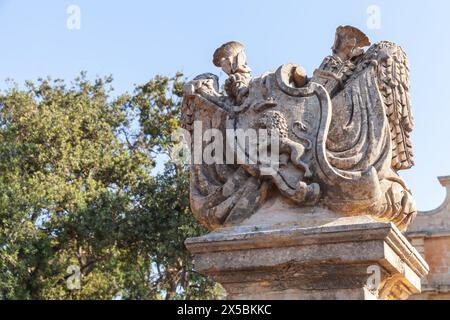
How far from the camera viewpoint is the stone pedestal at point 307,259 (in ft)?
13.9

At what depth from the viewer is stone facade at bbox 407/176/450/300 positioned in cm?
1972

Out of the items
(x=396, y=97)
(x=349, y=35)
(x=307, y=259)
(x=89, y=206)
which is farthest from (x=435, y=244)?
(x=307, y=259)

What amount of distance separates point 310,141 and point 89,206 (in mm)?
13209

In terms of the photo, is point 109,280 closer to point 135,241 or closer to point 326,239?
point 135,241

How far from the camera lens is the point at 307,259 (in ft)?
14.1

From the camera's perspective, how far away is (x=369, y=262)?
422 cm

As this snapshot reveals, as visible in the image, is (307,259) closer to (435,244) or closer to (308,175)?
(308,175)

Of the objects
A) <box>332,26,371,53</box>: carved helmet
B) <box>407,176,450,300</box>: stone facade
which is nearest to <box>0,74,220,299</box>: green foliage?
<box>407,176,450,300</box>: stone facade

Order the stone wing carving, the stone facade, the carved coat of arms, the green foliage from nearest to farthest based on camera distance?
1. the carved coat of arms
2. the stone wing carving
3. the green foliage
4. the stone facade

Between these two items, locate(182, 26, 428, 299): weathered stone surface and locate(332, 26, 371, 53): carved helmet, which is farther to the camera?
locate(332, 26, 371, 53): carved helmet

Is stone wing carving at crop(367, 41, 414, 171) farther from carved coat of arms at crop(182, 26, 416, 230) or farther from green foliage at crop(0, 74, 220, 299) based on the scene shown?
green foliage at crop(0, 74, 220, 299)

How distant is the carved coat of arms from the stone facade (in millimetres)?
15846
